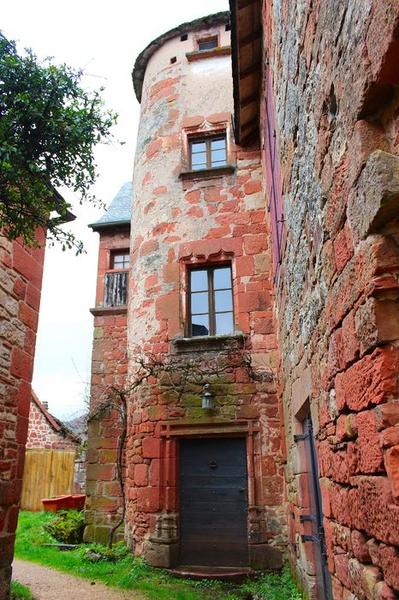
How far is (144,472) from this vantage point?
706 centimetres

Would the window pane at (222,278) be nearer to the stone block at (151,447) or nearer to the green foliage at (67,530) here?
the stone block at (151,447)

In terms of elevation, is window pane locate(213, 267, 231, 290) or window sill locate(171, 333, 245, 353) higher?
window pane locate(213, 267, 231, 290)

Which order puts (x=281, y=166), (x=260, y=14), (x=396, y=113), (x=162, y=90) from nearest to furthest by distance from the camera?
(x=396, y=113) < (x=281, y=166) < (x=260, y=14) < (x=162, y=90)

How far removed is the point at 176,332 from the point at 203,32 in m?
6.75

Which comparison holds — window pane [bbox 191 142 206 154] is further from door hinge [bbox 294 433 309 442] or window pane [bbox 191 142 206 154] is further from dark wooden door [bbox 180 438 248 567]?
door hinge [bbox 294 433 309 442]

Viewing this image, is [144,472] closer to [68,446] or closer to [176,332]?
[176,332]

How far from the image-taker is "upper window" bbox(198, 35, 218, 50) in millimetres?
9961

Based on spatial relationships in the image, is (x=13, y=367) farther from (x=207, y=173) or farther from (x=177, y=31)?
(x=177, y=31)

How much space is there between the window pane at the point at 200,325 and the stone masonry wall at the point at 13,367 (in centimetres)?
258

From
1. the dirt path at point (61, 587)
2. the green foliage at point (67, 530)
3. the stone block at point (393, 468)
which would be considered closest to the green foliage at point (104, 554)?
the dirt path at point (61, 587)

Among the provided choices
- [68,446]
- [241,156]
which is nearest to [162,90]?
[241,156]

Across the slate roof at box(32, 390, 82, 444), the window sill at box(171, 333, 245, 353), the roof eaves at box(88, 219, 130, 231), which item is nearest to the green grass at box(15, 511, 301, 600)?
the window sill at box(171, 333, 245, 353)

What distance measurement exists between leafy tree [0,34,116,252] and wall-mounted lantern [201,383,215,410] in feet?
10.9

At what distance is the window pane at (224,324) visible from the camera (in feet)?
24.9
